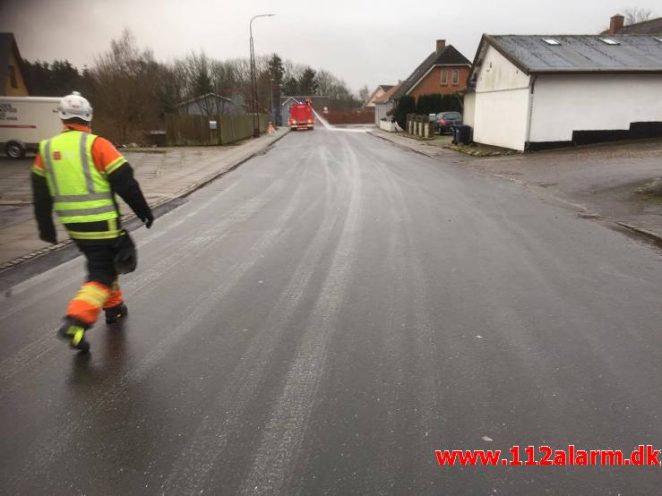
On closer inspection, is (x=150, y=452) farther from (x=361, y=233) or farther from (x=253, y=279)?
(x=361, y=233)

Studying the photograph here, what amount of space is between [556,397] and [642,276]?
331cm

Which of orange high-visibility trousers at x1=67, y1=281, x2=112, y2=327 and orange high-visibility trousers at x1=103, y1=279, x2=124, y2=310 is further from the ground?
orange high-visibility trousers at x1=67, y1=281, x2=112, y2=327

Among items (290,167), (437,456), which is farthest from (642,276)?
(290,167)

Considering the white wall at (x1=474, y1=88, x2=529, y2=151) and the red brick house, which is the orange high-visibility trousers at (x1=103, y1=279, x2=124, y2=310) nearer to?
the white wall at (x1=474, y1=88, x2=529, y2=151)

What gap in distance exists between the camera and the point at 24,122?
2181 centimetres

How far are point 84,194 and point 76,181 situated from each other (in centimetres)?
12

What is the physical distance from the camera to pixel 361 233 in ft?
26.1

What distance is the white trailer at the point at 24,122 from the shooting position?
21.6 meters

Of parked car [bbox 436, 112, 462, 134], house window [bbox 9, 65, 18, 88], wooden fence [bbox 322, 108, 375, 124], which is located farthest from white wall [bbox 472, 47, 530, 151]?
wooden fence [bbox 322, 108, 375, 124]

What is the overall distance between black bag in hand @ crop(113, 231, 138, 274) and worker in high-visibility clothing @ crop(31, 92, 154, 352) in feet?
0.08

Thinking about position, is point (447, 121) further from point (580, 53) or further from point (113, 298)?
point (113, 298)

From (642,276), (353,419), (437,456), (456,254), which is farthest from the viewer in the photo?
(456,254)

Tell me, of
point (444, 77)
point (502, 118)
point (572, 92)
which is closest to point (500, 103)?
point (502, 118)

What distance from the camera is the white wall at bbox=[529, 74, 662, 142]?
20594mm
